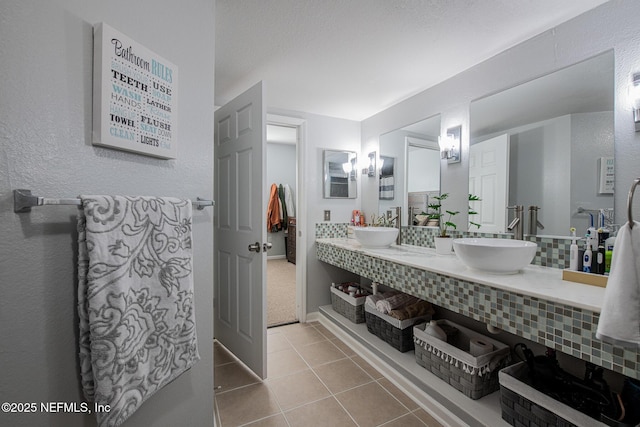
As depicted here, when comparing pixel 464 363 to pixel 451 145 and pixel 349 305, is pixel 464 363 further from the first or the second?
pixel 451 145

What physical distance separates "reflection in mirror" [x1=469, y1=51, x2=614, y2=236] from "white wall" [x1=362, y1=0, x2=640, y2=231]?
4cm

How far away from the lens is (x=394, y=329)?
6.90ft

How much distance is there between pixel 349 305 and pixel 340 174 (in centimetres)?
144

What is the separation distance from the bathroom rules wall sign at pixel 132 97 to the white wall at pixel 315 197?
1.89m

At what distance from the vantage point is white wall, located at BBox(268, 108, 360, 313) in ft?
9.58

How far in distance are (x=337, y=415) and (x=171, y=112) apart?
1.80 metres

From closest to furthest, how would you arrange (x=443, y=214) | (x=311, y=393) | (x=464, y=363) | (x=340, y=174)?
(x=464, y=363)
(x=311, y=393)
(x=443, y=214)
(x=340, y=174)

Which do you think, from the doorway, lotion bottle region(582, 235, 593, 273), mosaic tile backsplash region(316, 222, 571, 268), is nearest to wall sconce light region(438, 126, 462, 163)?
mosaic tile backsplash region(316, 222, 571, 268)

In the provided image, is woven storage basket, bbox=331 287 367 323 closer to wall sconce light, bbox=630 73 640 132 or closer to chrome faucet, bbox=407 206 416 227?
chrome faucet, bbox=407 206 416 227

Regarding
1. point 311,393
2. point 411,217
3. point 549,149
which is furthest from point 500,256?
point 311,393

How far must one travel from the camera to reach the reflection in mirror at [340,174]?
9.98ft

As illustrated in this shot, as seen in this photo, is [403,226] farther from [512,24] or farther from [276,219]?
[276,219]

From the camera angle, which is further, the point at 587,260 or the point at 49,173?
the point at 587,260

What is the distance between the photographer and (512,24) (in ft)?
5.11
